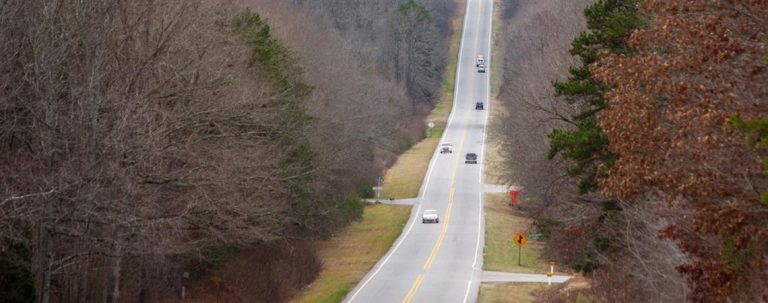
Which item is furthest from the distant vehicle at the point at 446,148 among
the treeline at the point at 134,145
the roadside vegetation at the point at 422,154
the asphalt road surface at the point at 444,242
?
the treeline at the point at 134,145

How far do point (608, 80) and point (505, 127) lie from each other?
1477 inches

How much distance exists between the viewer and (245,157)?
27.2m

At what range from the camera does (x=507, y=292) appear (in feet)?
110

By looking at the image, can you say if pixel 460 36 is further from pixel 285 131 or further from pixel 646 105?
pixel 646 105

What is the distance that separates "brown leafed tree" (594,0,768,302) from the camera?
42.0ft

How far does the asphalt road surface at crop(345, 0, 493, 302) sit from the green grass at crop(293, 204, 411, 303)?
0.50 metres

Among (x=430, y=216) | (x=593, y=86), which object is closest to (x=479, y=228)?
(x=430, y=216)

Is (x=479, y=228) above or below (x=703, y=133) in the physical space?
below

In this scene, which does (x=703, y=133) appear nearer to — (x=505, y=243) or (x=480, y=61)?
(x=505, y=243)

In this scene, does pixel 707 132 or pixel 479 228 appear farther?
pixel 479 228

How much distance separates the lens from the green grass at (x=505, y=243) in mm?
40312

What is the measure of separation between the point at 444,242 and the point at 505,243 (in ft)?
8.90

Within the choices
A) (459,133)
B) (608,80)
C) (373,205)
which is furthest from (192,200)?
(459,133)

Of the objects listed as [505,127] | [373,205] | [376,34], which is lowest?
[373,205]
